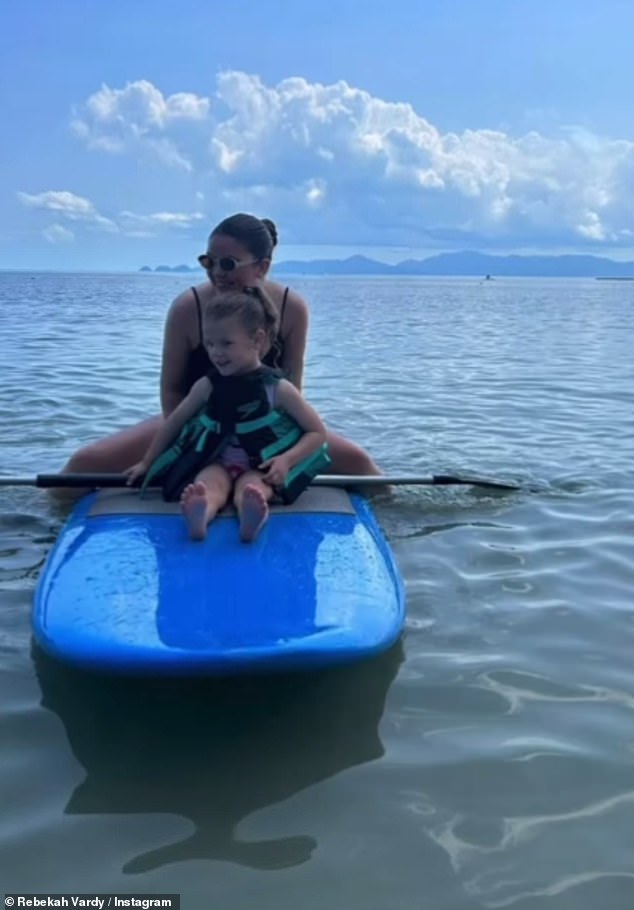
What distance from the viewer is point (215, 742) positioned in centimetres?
309

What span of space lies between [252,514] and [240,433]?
662 mm

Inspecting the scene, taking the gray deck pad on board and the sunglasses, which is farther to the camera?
the sunglasses

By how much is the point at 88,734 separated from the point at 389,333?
20.0 m

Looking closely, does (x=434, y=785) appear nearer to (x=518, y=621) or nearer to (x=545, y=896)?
(x=545, y=896)

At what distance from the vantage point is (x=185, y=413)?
4586mm

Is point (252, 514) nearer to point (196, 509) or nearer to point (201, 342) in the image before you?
point (196, 509)

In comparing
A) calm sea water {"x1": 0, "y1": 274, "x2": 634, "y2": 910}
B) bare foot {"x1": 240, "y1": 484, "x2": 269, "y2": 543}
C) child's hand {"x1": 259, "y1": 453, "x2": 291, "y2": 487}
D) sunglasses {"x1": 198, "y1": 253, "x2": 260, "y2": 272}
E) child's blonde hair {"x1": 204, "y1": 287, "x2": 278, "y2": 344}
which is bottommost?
calm sea water {"x1": 0, "y1": 274, "x2": 634, "y2": 910}

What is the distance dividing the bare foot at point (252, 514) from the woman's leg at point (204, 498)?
16cm

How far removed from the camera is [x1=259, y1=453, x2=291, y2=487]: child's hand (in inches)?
169

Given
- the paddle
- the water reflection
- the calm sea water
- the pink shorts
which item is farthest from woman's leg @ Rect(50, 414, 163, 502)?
the water reflection

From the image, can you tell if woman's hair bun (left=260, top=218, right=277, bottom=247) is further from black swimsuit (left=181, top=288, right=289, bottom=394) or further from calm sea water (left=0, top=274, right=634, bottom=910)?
calm sea water (left=0, top=274, right=634, bottom=910)

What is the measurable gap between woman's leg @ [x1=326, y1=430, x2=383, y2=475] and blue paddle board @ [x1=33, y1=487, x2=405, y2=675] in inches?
39.3

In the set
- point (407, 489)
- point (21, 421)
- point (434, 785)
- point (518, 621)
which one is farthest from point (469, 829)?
point (21, 421)

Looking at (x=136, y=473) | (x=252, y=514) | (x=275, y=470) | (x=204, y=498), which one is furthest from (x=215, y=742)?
(x=136, y=473)
